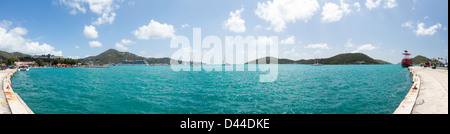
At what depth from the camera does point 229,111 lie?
13.5m

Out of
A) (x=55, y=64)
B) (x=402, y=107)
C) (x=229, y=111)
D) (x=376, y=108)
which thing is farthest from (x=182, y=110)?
(x=55, y=64)
